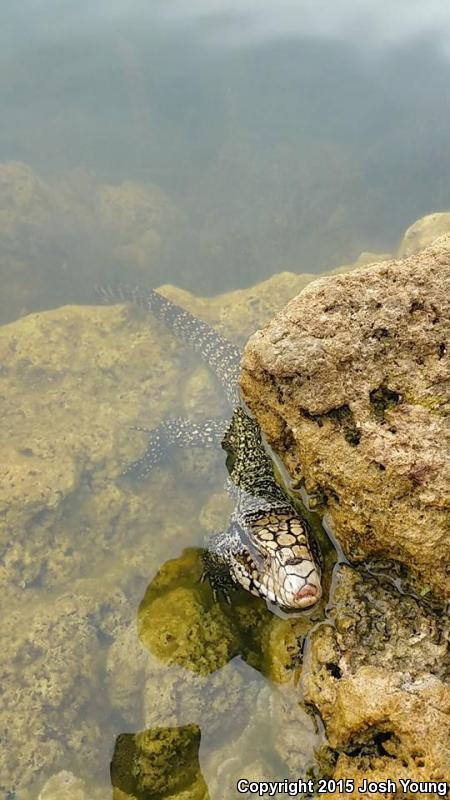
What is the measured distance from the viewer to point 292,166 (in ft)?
48.6

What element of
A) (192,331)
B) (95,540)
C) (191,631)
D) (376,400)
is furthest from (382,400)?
(192,331)

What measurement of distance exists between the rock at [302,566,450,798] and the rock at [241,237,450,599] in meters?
0.20

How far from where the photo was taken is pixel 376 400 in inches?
124

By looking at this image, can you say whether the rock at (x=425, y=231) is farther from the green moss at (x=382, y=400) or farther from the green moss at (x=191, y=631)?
the green moss at (x=191, y=631)

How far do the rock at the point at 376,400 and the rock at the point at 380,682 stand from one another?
0.65 ft

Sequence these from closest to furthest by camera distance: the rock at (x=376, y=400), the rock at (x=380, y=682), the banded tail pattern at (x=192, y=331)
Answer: the rock at (x=380, y=682)
the rock at (x=376, y=400)
the banded tail pattern at (x=192, y=331)

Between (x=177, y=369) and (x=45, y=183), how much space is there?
323 inches

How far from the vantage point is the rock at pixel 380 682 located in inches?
97.0

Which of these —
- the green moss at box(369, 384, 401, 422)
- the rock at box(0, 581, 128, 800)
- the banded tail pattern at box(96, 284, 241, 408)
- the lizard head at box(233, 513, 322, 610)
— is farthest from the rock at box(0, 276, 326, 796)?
the green moss at box(369, 384, 401, 422)

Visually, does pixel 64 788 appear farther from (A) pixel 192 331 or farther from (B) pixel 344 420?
(A) pixel 192 331

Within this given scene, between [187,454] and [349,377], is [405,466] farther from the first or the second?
[187,454]

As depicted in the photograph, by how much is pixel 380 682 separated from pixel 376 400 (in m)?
1.39

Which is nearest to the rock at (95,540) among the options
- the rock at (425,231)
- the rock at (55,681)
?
the rock at (55,681)

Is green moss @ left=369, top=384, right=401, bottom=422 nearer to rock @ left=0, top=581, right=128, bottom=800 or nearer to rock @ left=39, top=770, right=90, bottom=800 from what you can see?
rock @ left=0, top=581, right=128, bottom=800
